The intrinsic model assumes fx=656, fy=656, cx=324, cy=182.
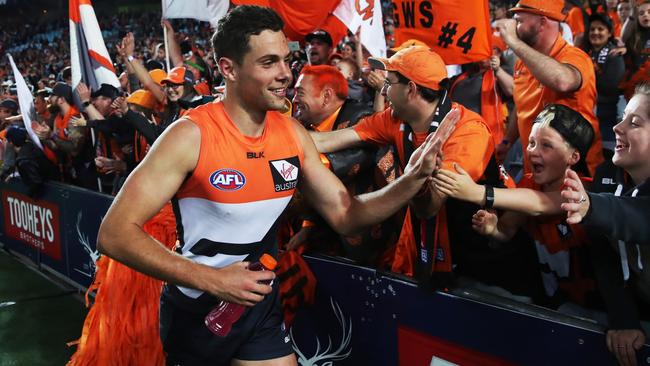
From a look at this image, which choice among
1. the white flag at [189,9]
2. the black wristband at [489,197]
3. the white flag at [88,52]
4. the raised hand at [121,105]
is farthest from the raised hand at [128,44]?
the black wristband at [489,197]

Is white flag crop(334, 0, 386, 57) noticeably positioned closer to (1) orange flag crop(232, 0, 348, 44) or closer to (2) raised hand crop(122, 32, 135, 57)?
(1) orange flag crop(232, 0, 348, 44)

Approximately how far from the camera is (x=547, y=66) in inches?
146

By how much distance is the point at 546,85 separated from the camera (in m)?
3.75

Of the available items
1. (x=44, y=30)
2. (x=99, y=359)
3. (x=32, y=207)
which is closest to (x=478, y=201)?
(x=99, y=359)

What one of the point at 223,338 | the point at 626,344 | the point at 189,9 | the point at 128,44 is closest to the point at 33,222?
the point at 128,44

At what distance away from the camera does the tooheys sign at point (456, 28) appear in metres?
4.00

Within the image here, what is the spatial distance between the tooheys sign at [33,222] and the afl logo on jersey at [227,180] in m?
5.00

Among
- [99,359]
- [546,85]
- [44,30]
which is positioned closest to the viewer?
[546,85]

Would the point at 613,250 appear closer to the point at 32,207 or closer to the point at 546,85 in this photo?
the point at 546,85

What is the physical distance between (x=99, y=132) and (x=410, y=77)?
4.06 metres

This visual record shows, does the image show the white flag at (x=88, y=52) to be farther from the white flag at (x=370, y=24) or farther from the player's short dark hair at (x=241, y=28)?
the player's short dark hair at (x=241, y=28)

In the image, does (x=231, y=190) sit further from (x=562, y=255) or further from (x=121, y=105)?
(x=121, y=105)

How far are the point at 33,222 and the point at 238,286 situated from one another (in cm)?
615

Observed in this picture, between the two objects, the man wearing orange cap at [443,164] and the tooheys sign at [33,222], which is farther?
the tooheys sign at [33,222]
